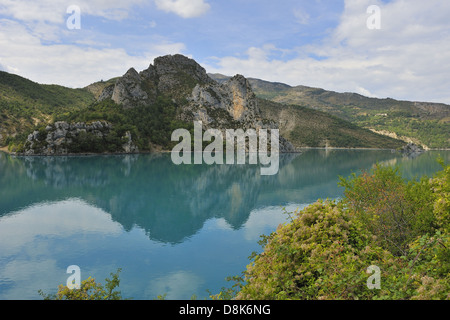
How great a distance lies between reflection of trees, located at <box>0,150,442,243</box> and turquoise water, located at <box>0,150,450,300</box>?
5.9 inches

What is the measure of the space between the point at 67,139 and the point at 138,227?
3366 inches

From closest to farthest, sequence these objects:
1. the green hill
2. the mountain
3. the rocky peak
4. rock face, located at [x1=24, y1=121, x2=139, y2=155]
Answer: rock face, located at [x1=24, y1=121, x2=139, y2=155]
the mountain
the green hill
the rocky peak

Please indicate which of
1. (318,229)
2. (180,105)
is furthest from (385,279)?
(180,105)

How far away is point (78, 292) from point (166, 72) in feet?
572

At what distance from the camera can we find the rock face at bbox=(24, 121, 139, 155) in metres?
95.5

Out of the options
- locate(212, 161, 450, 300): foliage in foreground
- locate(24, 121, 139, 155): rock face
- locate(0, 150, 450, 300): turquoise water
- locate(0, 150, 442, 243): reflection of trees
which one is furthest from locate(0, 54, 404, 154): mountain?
locate(212, 161, 450, 300): foliage in foreground

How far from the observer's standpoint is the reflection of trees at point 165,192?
31469 millimetres

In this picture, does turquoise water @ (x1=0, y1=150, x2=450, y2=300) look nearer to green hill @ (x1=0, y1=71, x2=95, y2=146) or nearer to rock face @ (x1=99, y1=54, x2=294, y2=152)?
green hill @ (x1=0, y1=71, x2=95, y2=146)

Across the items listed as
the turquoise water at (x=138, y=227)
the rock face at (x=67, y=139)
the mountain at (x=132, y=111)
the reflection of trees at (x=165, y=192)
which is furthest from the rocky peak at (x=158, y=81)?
the turquoise water at (x=138, y=227)

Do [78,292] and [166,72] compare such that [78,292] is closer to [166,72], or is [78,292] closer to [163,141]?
[163,141]

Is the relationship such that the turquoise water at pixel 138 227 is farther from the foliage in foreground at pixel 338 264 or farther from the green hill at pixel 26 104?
the green hill at pixel 26 104

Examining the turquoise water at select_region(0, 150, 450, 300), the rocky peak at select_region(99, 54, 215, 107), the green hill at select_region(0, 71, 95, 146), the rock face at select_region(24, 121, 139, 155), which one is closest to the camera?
the turquoise water at select_region(0, 150, 450, 300)

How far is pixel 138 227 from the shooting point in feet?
92.1

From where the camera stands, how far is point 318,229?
9422 millimetres
